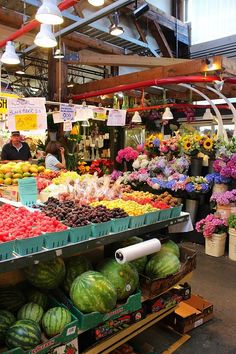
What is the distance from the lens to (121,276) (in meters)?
2.35

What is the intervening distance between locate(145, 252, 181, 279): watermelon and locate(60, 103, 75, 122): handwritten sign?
3.18 meters

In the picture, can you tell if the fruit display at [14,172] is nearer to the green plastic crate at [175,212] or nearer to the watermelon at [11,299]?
the watermelon at [11,299]

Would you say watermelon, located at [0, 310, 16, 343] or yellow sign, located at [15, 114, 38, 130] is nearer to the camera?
watermelon, located at [0, 310, 16, 343]

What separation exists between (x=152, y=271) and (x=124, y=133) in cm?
847

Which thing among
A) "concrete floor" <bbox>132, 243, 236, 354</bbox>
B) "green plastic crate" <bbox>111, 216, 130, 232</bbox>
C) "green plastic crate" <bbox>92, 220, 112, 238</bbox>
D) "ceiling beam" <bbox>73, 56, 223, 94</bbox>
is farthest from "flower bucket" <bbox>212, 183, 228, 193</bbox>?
"green plastic crate" <bbox>92, 220, 112, 238</bbox>

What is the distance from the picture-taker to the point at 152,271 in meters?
2.69

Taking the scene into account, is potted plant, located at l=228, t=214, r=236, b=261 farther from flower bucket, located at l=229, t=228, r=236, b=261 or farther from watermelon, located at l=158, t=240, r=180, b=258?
watermelon, located at l=158, t=240, r=180, b=258

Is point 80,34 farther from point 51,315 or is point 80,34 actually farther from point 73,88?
point 51,315

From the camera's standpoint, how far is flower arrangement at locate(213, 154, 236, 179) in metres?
4.67

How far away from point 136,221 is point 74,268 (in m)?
0.62

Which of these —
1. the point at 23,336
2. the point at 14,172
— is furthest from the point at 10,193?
the point at 23,336

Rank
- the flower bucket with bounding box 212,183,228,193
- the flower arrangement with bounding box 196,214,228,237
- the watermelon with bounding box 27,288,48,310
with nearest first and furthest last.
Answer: the watermelon with bounding box 27,288,48,310 < the flower arrangement with bounding box 196,214,228,237 < the flower bucket with bounding box 212,183,228,193

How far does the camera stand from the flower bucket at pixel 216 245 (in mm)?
4887

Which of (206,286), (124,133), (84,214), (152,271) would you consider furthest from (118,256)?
(124,133)
